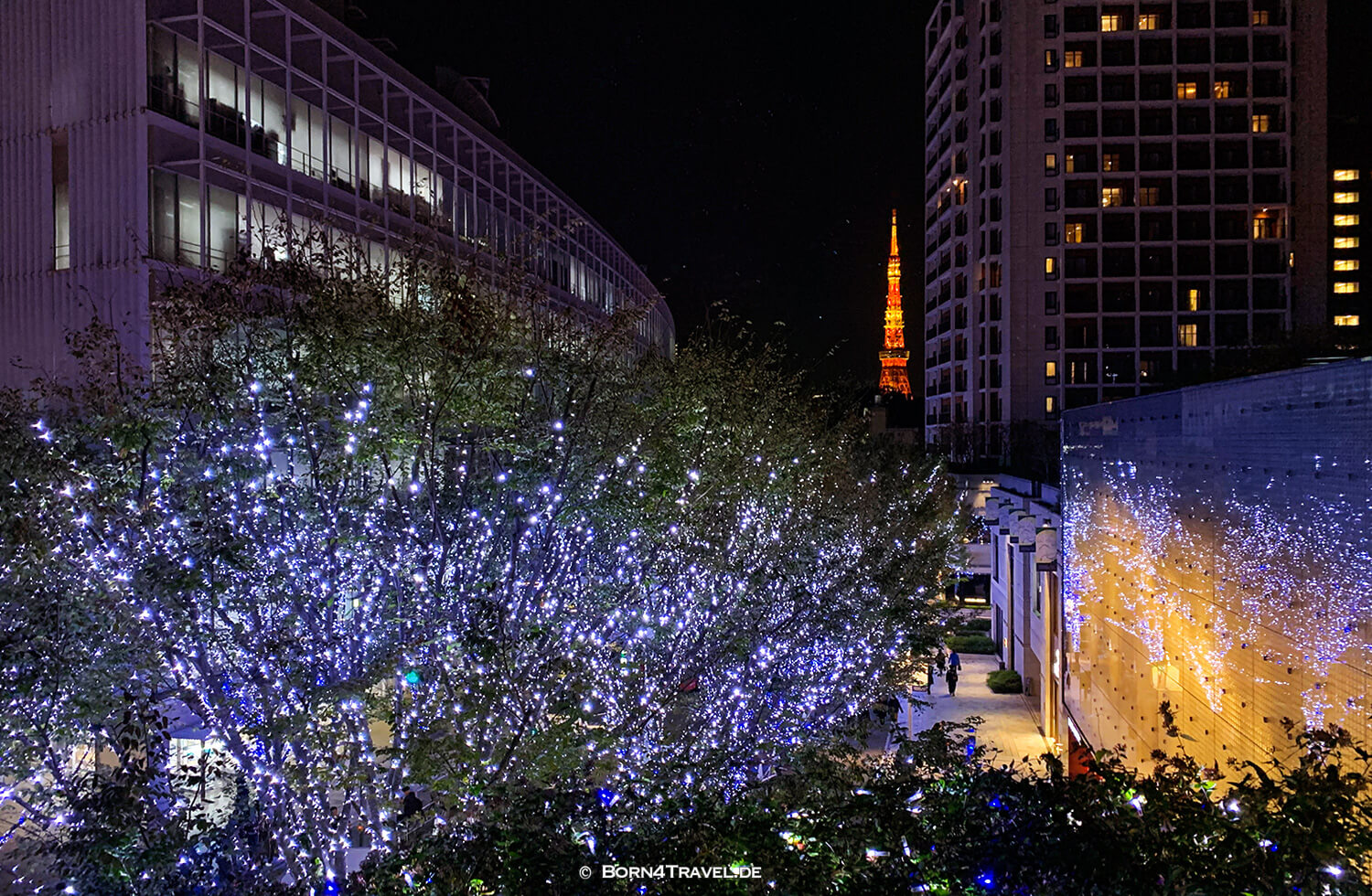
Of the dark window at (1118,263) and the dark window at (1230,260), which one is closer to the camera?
the dark window at (1230,260)

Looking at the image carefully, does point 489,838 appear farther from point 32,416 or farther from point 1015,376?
point 1015,376

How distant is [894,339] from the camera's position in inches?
4215

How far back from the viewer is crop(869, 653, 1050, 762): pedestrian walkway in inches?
722

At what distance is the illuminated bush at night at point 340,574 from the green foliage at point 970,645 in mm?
18428

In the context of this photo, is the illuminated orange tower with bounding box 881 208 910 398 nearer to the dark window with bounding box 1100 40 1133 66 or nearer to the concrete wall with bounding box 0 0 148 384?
the dark window with bounding box 1100 40 1133 66

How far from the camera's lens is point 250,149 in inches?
694

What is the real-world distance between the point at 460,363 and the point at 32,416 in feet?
14.3

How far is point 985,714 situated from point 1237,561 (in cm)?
1462

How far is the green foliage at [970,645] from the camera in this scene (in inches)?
1117

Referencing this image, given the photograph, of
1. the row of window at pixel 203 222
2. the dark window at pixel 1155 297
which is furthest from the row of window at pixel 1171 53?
the row of window at pixel 203 222

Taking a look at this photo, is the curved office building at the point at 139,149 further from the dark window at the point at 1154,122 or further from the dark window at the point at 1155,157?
the dark window at the point at 1154,122

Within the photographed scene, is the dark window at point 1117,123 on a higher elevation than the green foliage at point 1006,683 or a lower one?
higher

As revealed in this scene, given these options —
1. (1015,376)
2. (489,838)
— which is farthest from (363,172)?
(1015,376)

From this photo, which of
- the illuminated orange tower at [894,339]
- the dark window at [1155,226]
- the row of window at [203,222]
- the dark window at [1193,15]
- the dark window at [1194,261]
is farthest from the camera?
the illuminated orange tower at [894,339]
